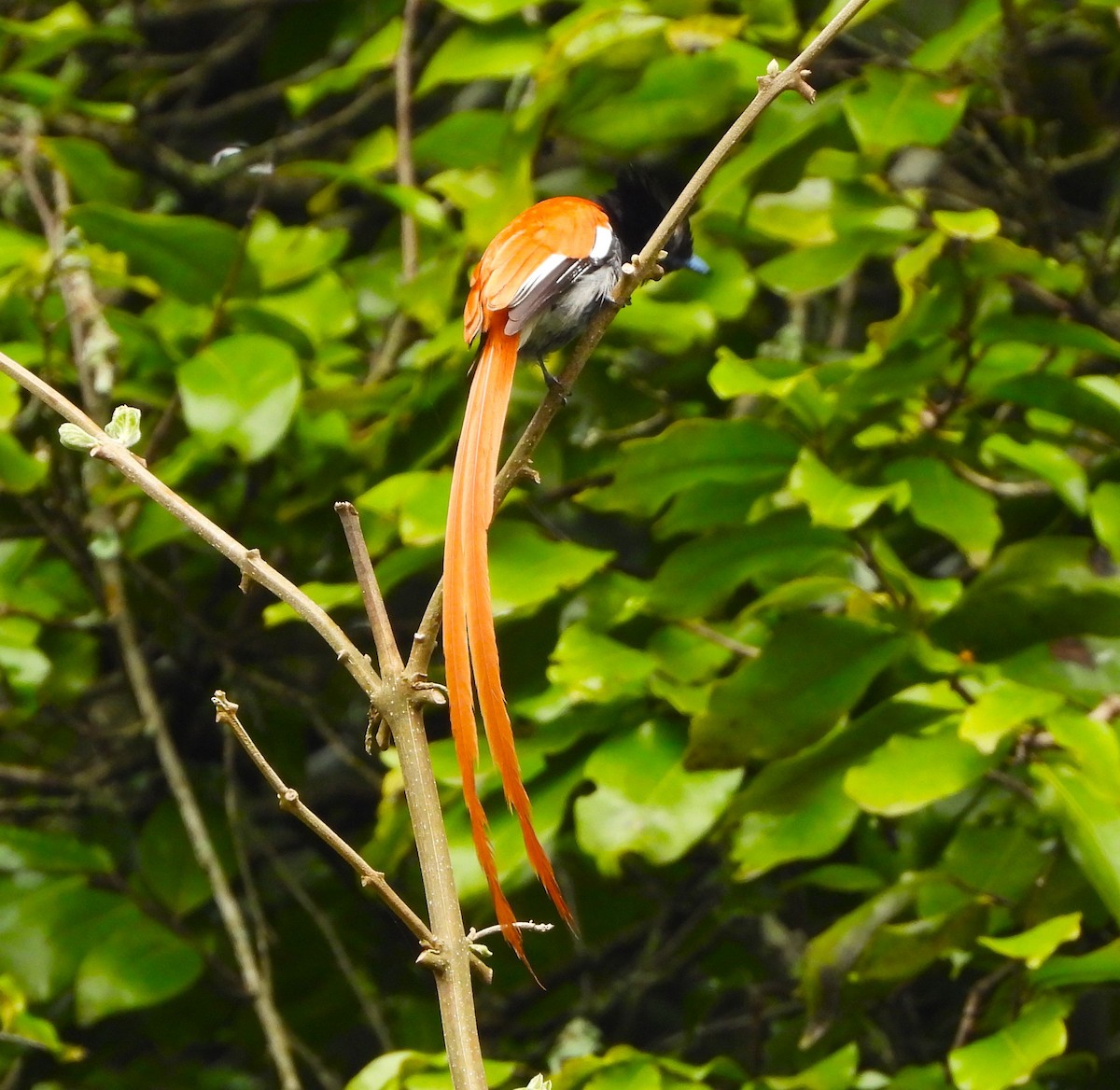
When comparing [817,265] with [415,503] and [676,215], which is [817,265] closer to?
[415,503]

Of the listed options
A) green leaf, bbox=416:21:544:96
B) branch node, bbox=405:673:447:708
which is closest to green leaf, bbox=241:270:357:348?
green leaf, bbox=416:21:544:96

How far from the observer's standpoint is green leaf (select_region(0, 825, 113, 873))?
6.44ft

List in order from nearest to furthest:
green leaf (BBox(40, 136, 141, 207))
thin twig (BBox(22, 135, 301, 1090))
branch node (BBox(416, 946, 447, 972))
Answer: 1. branch node (BBox(416, 946, 447, 972))
2. thin twig (BBox(22, 135, 301, 1090))
3. green leaf (BBox(40, 136, 141, 207))

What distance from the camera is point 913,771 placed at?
1.38 meters

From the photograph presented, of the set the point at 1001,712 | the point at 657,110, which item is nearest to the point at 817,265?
the point at 657,110

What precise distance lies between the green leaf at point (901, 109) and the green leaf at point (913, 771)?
2.68 feet

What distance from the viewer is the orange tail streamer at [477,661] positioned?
83 cm

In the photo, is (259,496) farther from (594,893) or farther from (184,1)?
(184,1)

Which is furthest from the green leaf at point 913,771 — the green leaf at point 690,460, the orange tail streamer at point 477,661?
the orange tail streamer at point 477,661

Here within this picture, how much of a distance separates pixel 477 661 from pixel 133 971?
1.21 m

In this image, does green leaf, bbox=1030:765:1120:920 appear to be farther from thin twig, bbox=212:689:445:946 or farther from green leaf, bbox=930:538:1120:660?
thin twig, bbox=212:689:445:946

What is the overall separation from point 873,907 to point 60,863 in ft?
3.69

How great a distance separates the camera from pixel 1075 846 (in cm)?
137

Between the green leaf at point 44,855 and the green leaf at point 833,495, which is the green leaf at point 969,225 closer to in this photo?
the green leaf at point 833,495
